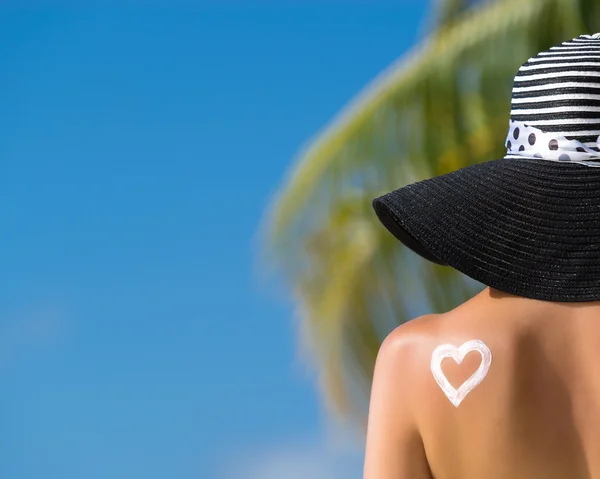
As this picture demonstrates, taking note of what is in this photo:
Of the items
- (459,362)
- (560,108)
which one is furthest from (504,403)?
(560,108)

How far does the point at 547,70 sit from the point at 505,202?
251 millimetres

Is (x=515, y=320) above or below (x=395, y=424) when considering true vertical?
above

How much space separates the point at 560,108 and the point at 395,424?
613 mm

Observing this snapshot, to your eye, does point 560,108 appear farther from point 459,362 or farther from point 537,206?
point 459,362

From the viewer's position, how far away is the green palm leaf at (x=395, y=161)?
554 centimetres

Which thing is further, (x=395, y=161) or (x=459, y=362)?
(x=395, y=161)

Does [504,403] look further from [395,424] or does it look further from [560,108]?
[560,108]

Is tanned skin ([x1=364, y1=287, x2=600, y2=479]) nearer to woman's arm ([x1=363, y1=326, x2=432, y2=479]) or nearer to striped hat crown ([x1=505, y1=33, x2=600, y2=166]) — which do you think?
woman's arm ([x1=363, y1=326, x2=432, y2=479])

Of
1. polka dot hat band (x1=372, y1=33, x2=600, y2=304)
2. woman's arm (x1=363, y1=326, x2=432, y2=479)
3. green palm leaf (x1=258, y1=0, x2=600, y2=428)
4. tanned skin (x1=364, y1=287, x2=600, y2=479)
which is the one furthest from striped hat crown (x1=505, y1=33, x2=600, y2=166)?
green palm leaf (x1=258, y1=0, x2=600, y2=428)

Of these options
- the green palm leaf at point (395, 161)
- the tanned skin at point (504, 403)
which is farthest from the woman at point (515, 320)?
the green palm leaf at point (395, 161)

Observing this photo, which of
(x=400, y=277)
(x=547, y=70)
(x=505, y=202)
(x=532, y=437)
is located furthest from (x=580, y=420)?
(x=400, y=277)

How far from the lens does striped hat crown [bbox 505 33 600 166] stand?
177 cm

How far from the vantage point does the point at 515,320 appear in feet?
5.68

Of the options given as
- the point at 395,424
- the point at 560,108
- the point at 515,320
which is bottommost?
the point at 395,424
